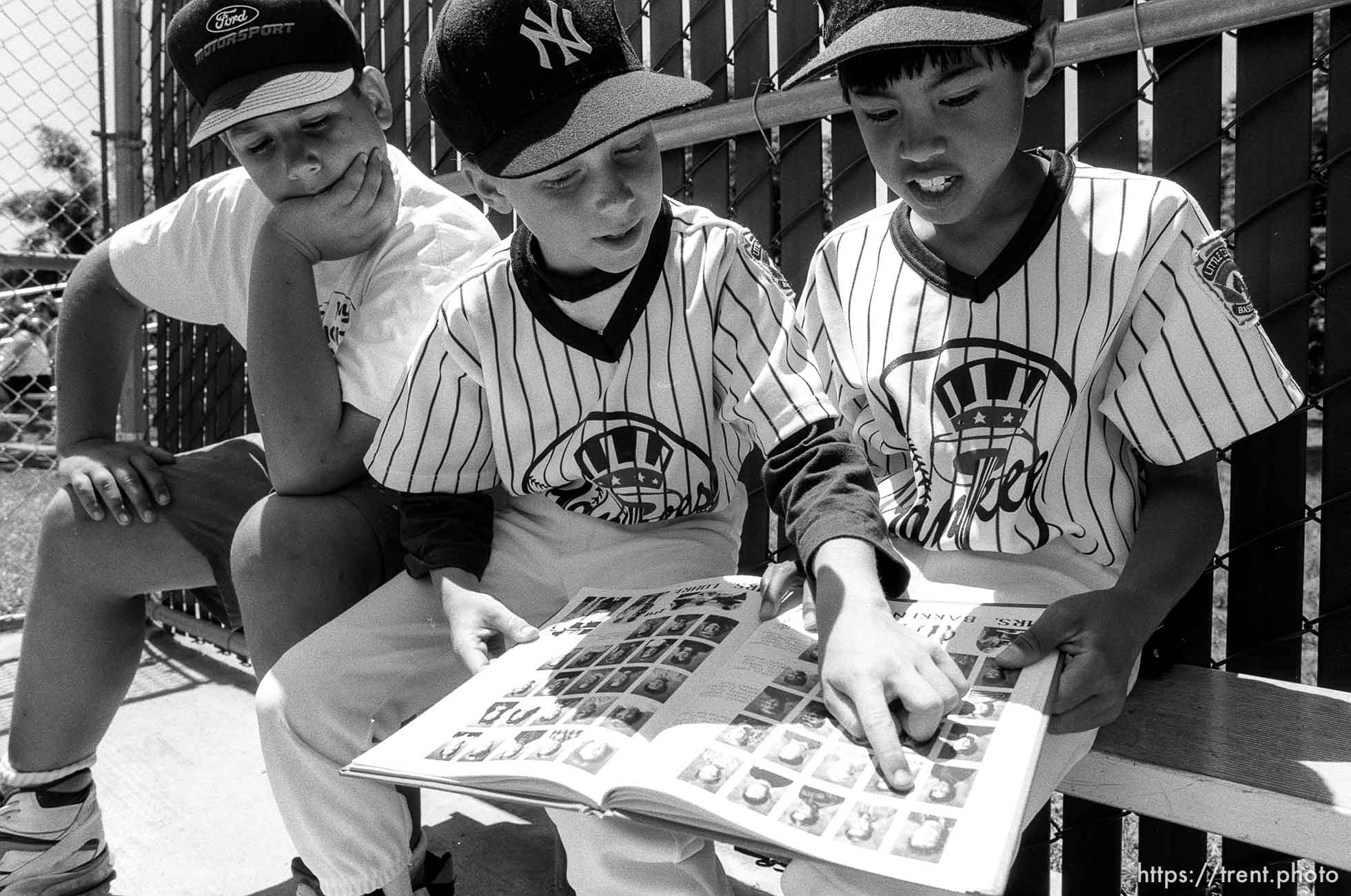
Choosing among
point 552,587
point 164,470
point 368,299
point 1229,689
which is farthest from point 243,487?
point 1229,689

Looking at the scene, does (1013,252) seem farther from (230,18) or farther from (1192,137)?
(230,18)

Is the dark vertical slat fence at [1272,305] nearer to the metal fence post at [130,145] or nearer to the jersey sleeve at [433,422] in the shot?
the jersey sleeve at [433,422]

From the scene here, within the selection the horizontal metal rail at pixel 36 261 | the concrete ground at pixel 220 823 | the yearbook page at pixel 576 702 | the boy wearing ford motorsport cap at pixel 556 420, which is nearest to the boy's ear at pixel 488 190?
the boy wearing ford motorsport cap at pixel 556 420

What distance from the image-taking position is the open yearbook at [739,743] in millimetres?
879

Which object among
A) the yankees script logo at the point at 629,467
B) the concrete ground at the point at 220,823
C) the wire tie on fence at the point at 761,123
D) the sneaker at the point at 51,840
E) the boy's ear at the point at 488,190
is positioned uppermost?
the wire tie on fence at the point at 761,123

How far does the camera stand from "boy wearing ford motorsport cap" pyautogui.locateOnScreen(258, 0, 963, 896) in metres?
1.34

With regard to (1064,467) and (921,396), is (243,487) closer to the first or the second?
(921,396)

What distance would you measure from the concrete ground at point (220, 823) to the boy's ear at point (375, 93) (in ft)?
4.54

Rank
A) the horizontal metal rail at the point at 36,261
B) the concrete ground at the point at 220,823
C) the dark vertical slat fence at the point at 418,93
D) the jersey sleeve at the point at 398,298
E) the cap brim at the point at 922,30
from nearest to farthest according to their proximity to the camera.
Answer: the cap brim at the point at 922,30, the jersey sleeve at the point at 398,298, the concrete ground at the point at 220,823, the dark vertical slat fence at the point at 418,93, the horizontal metal rail at the point at 36,261

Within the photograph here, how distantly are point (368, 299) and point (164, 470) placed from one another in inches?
21.6

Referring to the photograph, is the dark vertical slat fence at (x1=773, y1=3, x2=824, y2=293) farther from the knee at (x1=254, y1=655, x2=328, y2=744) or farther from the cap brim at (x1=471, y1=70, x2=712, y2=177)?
the knee at (x1=254, y1=655, x2=328, y2=744)

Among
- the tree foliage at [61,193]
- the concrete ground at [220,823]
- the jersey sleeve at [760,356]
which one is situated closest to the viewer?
the jersey sleeve at [760,356]

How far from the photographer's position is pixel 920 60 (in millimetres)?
1214

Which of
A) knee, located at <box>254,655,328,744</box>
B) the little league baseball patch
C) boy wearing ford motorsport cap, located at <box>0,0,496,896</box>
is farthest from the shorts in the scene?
the little league baseball patch
